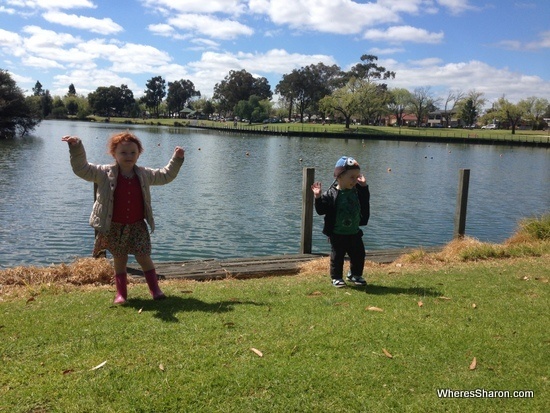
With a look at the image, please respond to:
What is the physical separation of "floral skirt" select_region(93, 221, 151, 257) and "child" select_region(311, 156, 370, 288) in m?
2.29

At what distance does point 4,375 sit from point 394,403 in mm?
3046

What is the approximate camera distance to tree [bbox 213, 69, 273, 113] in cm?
14600

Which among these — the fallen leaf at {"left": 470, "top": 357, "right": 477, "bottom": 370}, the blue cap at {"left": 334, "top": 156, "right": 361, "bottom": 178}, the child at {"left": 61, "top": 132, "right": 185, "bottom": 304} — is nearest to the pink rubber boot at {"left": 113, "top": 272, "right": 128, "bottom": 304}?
the child at {"left": 61, "top": 132, "right": 185, "bottom": 304}

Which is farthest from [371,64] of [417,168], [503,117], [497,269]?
[497,269]

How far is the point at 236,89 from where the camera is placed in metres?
146

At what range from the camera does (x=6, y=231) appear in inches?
581

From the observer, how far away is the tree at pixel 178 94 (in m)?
172

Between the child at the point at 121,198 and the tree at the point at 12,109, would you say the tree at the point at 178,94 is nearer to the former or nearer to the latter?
the tree at the point at 12,109

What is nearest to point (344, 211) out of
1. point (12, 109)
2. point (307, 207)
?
point (307, 207)

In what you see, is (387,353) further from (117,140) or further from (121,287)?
(117,140)

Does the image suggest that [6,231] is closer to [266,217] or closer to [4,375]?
[266,217]

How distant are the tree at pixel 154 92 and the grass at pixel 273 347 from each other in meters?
175

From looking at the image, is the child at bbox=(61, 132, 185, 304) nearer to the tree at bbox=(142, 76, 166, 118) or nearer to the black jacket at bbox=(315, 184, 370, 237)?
the black jacket at bbox=(315, 184, 370, 237)

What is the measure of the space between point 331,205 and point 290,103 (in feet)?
432
